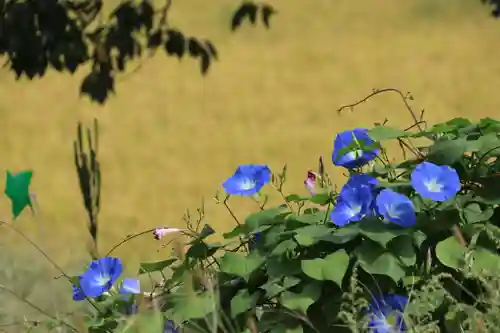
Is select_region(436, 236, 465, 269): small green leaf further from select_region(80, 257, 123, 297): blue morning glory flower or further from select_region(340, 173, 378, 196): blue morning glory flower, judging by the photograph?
select_region(80, 257, 123, 297): blue morning glory flower

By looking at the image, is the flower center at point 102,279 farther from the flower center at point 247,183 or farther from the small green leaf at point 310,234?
the small green leaf at point 310,234

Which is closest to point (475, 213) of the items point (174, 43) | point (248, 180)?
point (248, 180)

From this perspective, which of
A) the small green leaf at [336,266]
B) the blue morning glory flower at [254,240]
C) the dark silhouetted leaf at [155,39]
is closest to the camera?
the small green leaf at [336,266]

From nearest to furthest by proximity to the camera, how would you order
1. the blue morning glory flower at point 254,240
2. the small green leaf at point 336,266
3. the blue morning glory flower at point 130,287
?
1. the small green leaf at point 336,266
2. the blue morning glory flower at point 254,240
3. the blue morning glory flower at point 130,287

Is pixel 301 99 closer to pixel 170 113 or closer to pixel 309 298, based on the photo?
pixel 170 113

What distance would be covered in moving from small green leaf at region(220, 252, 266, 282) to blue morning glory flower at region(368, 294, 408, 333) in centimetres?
22

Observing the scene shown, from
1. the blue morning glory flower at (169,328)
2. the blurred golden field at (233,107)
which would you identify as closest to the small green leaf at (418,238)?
the blue morning glory flower at (169,328)

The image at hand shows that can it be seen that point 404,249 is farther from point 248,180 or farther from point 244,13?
point 244,13

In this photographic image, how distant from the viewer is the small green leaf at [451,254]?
1.66m

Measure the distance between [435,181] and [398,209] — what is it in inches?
3.3

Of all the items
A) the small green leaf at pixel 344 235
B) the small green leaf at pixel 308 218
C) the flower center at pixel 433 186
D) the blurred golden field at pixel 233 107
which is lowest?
the small green leaf at pixel 344 235

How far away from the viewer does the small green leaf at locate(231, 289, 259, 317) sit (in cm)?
171

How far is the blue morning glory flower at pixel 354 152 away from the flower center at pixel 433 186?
0.20 metres

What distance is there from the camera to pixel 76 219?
27.7 feet
